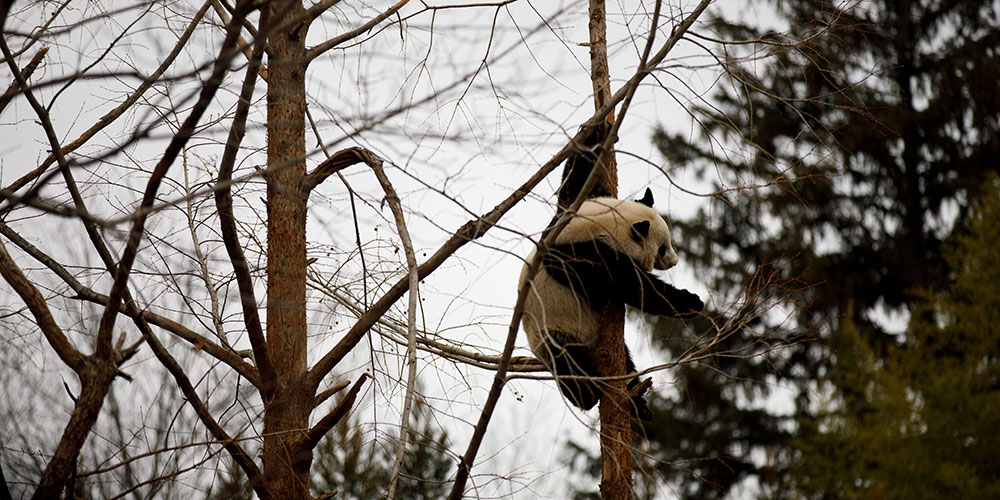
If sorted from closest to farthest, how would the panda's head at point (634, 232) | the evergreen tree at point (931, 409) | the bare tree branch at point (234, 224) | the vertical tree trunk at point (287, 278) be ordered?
the bare tree branch at point (234, 224) → the vertical tree trunk at point (287, 278) → the panda's head at point (634, 232) → the evergreen tree at point (931, 409)

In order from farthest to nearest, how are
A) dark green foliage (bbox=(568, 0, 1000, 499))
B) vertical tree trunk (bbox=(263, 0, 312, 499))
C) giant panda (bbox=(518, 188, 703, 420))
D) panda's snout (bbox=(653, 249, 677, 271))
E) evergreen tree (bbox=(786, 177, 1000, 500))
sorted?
dark green foliage (bbox=(568, 0, 1000, 499)) → evergreen tree (bbox=(786, 177, 1000, 500)) → panda's snout (bbox=(653, 249, 677, 271)) → giant panda (bbox=(518, 188, 703, 420)) → vertical tree trunk (bbox=(263, 0, 312, 499))

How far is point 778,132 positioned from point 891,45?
279cm

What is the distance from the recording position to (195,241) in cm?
478

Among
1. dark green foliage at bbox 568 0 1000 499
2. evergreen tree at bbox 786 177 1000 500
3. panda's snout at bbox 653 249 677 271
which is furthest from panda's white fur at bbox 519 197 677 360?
dark green foliage at bbox 568 0 1000 499

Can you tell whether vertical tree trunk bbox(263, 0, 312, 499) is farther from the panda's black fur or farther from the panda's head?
the panda's head

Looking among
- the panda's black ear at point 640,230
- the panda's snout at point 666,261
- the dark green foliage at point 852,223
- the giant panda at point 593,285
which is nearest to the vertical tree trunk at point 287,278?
the giant panda at point 593,285

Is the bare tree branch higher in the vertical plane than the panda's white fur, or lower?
lower

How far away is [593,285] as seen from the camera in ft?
17.1

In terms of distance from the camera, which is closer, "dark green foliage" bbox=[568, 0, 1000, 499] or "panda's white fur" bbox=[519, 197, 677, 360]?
"panda's white fur" bbox=[519, 197, 677, 360]

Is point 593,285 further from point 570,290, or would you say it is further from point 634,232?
point 634,232

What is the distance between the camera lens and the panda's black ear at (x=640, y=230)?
17.7ft

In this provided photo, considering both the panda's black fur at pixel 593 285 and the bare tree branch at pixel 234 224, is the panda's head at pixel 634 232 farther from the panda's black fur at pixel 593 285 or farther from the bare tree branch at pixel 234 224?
the bare tree branch at pixel 234 224

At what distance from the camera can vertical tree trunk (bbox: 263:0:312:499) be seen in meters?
4.18

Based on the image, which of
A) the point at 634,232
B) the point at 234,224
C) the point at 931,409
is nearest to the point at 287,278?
the point at 234,224
